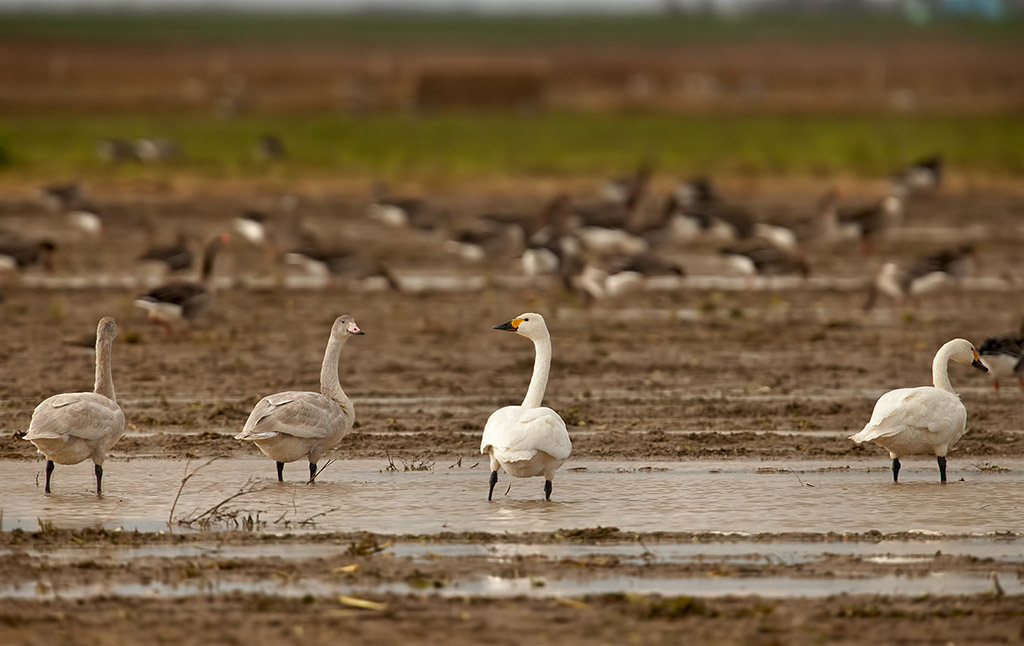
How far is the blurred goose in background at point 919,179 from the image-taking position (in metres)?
32.0

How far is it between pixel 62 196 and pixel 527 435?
20309 mm

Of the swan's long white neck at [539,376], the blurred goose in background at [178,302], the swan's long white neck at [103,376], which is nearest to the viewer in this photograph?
the swan's long white neck at [539,376]

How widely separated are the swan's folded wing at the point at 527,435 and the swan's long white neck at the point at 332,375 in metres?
1.58

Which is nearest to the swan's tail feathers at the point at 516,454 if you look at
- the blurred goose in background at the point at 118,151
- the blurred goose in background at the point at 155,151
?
the blurred goose in background at the point at 118,151

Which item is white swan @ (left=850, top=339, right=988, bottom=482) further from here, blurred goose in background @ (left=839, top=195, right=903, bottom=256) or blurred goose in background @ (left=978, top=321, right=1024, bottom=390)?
blurred goose in background @ (left=839, top=195, right=903, bottom=256)

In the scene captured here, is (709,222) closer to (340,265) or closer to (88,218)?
(340,265)

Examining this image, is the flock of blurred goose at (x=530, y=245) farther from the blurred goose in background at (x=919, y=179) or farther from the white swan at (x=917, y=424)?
the white swan at (x=917, y=424)

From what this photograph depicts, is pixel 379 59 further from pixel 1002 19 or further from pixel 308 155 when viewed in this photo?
pixel 1002 19

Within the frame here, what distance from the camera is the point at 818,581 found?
24.0ft

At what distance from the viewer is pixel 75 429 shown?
9.05 metres

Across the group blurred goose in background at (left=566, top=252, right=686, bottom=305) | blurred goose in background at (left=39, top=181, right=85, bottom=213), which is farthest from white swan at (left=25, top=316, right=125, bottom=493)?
blurred goose in background at (left=39, top=181, right=85, bottom=213)

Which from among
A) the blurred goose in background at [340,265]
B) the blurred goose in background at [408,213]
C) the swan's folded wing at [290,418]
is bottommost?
the swan's folded wing at [290,418]

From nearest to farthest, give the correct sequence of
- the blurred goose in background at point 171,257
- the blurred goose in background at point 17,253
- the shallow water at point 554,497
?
the shallow water at point 554,497 < the blurred goose in background at point 17,253 < the blurred goose in background at point 171,257

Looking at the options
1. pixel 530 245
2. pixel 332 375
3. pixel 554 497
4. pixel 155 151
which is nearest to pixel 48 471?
pixel 332 375
